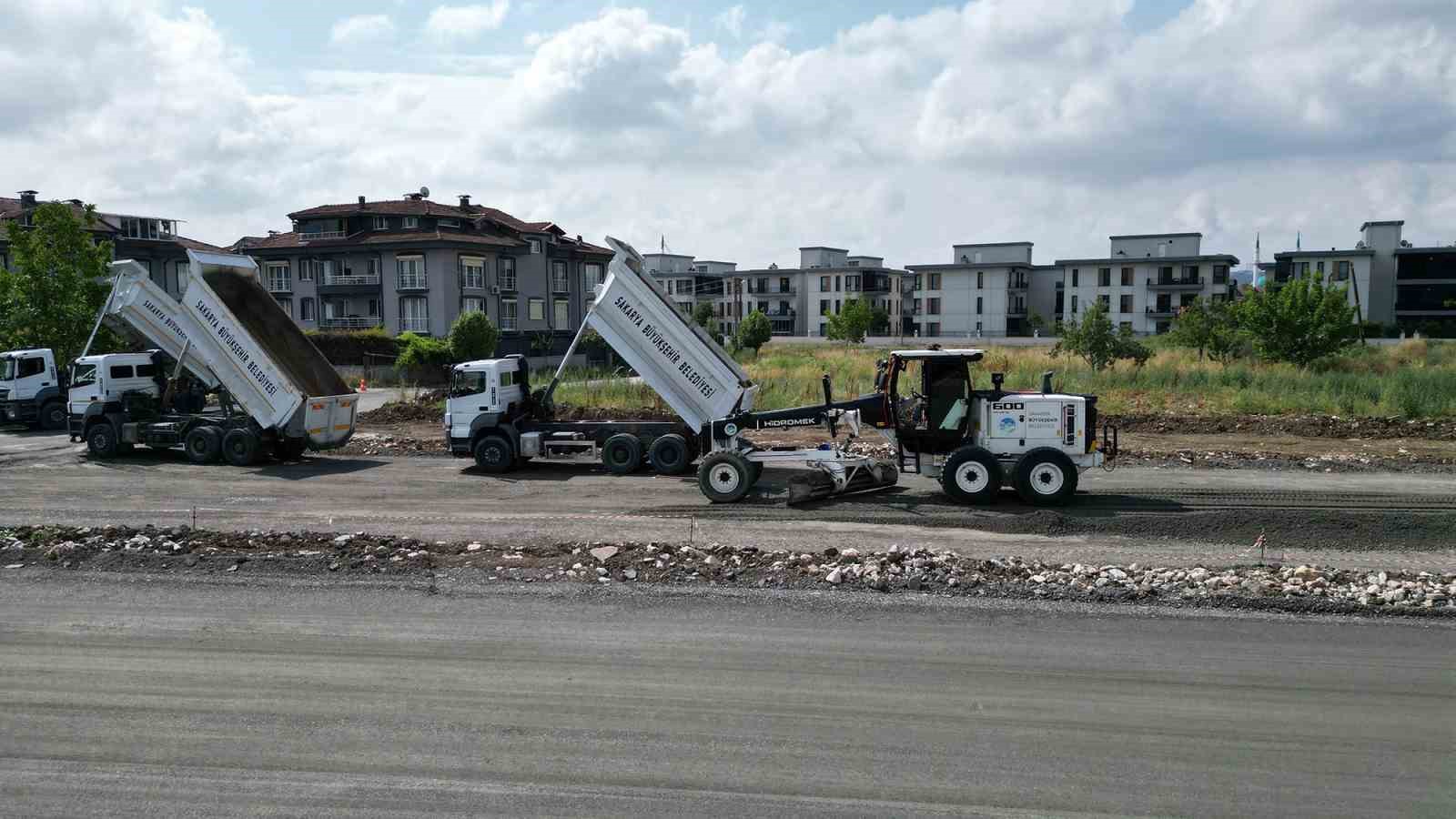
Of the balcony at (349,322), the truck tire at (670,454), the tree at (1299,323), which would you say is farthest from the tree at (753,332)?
the truck tire at (670,454)

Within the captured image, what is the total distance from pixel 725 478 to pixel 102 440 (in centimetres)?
1642

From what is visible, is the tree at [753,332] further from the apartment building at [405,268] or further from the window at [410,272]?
the window at [410,272]

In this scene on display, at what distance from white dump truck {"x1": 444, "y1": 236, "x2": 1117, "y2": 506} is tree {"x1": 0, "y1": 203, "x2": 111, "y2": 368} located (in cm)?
2372

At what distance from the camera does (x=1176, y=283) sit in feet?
283

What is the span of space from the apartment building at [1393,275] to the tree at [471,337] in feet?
236

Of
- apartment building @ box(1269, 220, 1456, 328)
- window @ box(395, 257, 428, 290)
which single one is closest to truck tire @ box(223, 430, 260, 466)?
window @ box(395, 257, 428, 290)

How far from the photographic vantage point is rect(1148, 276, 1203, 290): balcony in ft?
280

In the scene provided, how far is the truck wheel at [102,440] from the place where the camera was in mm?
24391

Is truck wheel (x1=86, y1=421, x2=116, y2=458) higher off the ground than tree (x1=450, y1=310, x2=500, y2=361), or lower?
lower

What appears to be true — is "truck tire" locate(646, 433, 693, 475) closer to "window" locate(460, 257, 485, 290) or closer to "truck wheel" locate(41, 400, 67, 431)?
"truck wheel" locate(41, 400, 67, 431)

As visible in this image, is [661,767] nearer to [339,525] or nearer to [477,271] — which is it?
[339,525]

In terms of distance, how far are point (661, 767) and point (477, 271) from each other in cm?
5761

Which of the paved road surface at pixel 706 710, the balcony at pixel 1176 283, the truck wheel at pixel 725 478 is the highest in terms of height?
the balcony at pixel 1176 283

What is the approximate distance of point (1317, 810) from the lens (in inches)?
257
